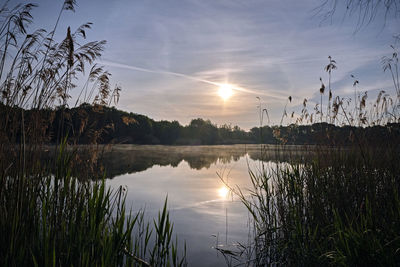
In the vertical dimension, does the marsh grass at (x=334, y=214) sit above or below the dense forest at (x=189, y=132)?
below

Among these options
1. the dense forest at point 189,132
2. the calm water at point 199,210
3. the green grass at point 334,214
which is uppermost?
the dense forest at point 189,132

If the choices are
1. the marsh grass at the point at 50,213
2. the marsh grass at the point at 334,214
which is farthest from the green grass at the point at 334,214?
the marsh grass at the point at 50,213

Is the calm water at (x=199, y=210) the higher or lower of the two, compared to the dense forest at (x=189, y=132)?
lower

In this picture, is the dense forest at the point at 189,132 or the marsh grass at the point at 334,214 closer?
the marsh grass at the point at 334,214

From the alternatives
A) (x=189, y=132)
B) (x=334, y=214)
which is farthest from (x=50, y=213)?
(x=189, y=132)

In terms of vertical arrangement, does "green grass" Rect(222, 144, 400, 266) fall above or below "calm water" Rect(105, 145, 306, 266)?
above

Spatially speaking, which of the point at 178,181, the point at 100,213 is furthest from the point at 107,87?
the point at 178,181

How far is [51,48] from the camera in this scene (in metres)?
2.90

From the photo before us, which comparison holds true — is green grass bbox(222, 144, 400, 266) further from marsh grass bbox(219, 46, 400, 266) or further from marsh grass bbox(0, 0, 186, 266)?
marsh grass bbox(0, 0, 186, 266)

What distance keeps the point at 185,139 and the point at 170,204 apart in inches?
1852

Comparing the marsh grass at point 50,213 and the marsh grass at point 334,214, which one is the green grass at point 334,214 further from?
the marsh grass at point 50,213

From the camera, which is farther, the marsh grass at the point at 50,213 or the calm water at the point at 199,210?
the calm water at the point at 199,210

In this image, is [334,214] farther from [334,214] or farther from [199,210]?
[199,210]

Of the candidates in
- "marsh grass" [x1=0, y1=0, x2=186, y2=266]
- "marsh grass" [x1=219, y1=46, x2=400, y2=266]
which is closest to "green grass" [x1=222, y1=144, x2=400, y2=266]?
"marsh grass" [x1=219, y1=46, x2=400, y2=266]
